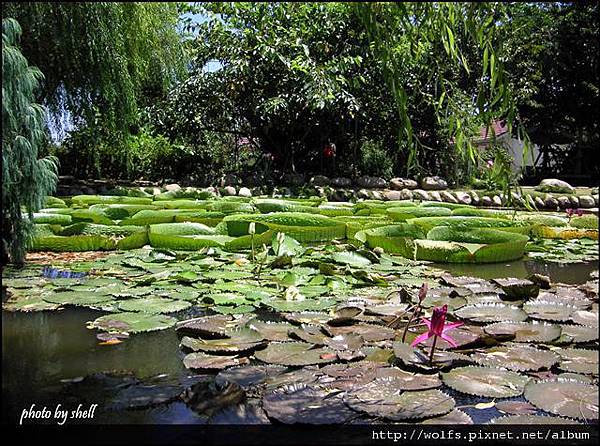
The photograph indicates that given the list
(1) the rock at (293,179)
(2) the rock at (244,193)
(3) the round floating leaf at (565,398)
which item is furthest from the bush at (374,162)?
(3) the round floating leaf at (565,398)

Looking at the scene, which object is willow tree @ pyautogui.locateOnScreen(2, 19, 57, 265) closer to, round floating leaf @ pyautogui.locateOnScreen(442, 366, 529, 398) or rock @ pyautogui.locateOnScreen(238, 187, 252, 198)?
round floating leaf @ pyautogui.locateOnScreen(442, 366, 529, 398)

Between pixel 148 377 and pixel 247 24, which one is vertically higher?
pixel 247 24

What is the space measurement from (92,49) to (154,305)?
566cm

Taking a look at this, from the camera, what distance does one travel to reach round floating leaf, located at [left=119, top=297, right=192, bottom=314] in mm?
2359

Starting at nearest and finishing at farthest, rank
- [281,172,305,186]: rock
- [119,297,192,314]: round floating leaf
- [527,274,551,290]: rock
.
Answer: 1. [119,297,192,314]: round floating leaf
2. [527,274,551,290]: rock
3. [281,172,305,186]: rock

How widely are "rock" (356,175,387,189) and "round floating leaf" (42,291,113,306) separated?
958 cm

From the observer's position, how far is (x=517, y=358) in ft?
5.78

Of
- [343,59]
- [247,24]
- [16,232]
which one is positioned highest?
[247,24]

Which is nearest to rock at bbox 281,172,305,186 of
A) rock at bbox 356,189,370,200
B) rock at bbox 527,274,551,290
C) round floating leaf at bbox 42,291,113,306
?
rock at bbox 356,189,370,200

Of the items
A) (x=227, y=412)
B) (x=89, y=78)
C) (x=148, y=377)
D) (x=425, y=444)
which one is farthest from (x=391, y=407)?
(x=89, y=78)

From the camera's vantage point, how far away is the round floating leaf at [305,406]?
1.34 metres

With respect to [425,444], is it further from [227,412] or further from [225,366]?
[225,366]

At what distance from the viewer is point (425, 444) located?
1.24 metres

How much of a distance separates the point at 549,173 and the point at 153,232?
604 inches
